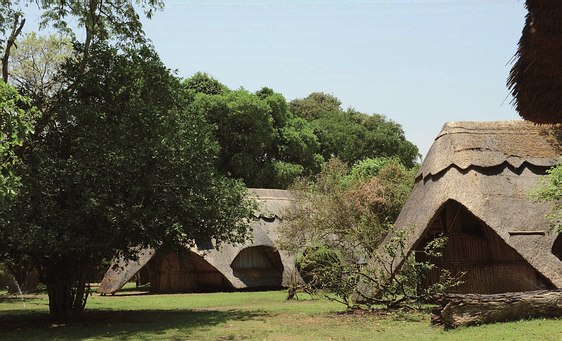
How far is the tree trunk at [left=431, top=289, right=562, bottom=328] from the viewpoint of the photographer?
13.8 meters

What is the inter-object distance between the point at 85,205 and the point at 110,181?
3.18ft

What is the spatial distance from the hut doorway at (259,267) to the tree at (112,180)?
40.4 feet

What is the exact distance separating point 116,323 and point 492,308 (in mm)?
9392

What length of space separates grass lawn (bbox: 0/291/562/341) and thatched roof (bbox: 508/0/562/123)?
22.4 feet

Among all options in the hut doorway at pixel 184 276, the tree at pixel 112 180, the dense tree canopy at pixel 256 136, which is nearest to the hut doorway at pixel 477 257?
the tree at pixel 112 180

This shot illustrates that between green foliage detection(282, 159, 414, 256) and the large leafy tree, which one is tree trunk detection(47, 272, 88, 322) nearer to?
green foliage detection(282, 159, 414, 256)

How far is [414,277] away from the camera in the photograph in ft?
59.3

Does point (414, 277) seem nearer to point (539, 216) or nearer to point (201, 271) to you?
point (539, 216)

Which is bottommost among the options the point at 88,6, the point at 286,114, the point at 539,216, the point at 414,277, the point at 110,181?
the point at 414,277

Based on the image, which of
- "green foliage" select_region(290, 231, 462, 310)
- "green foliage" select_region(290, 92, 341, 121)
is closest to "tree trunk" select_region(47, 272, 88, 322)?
"green foliage" select_region(290, 231, 462, 310)

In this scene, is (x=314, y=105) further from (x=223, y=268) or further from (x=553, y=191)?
(x=553, y=191)

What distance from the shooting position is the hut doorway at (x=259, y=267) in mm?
31609

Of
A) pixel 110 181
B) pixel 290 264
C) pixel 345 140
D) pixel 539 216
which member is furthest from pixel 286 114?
pixel 110 181

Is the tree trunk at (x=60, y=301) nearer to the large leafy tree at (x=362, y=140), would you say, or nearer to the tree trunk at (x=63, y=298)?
the tree trunk at (x=63, y=298)
